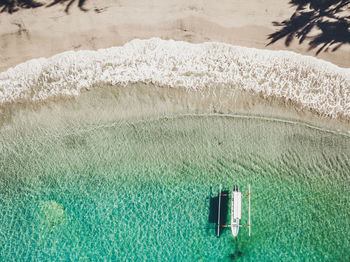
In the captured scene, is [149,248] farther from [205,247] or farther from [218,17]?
[218,17]

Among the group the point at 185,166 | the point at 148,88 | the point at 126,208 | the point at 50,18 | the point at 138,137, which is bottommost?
the point at 126,208

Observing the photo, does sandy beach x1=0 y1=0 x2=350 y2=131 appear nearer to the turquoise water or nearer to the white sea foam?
the white sea foam

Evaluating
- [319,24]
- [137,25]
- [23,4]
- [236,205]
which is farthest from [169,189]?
[23,4]

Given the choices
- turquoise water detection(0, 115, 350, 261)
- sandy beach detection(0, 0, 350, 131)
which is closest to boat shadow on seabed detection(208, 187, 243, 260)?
turquoise water detection(0, 115, 350, 261)

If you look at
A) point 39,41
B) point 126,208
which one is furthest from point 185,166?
point 39,41

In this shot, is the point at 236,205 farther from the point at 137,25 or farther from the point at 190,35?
the point at 137,25

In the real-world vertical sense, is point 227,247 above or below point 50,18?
below
